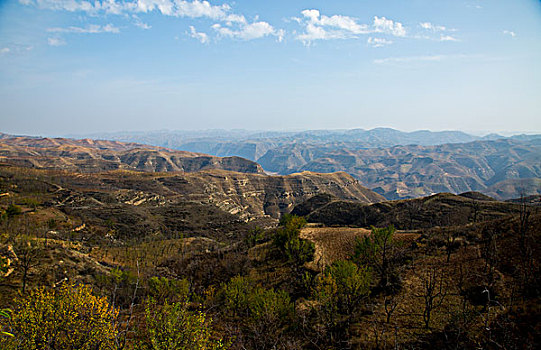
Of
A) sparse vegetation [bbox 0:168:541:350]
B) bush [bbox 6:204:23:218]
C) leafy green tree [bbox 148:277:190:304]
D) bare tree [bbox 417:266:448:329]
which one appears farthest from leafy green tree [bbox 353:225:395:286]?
bush [bbox 6:204:23:218]

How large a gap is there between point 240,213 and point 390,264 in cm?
16285

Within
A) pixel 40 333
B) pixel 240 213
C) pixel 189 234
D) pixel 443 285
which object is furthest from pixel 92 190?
pixel 443 285

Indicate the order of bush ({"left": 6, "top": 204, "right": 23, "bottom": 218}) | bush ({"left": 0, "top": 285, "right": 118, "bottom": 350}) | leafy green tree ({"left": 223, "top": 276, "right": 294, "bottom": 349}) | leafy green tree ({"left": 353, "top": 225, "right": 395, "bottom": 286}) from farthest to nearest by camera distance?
bush ({"left": 6, "top": 204, "right": 23, "bottom": 218}) → leafy green tree ({"left": 353, "top": 225, "right": 395, "bottom": 286}) → leafy green tree ({"left": 223, "top": 276, "right": 294, "bottom": 349}) → bush ({"left": 0, "top": 285, "right": 118, "bottom": 350})

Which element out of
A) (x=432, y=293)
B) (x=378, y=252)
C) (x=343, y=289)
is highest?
(x=378, y=252)

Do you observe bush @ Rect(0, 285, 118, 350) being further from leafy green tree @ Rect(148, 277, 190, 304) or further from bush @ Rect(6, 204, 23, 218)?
bush @ Rect(6, 204, 23, 218)

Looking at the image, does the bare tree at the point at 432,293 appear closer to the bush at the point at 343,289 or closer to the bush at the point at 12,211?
the bush at the point at 343,289

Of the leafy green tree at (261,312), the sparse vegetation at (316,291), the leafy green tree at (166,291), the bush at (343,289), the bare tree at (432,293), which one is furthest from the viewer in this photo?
the leafy green tree at (166,291)

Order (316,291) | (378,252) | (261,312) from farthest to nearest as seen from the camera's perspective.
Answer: (378,252)
(316,291)
(261,312)

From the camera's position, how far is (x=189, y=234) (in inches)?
5027

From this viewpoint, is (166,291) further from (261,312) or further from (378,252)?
(378,252)

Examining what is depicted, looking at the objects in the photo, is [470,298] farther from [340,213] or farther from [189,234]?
[189,234]

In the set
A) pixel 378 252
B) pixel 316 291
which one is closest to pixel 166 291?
pixel 316 291

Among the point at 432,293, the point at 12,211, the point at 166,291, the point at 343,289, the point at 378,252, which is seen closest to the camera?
the point at 343,289

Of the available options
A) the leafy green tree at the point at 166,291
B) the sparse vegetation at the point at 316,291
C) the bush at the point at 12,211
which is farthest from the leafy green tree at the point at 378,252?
the bush at the point at 12,211
